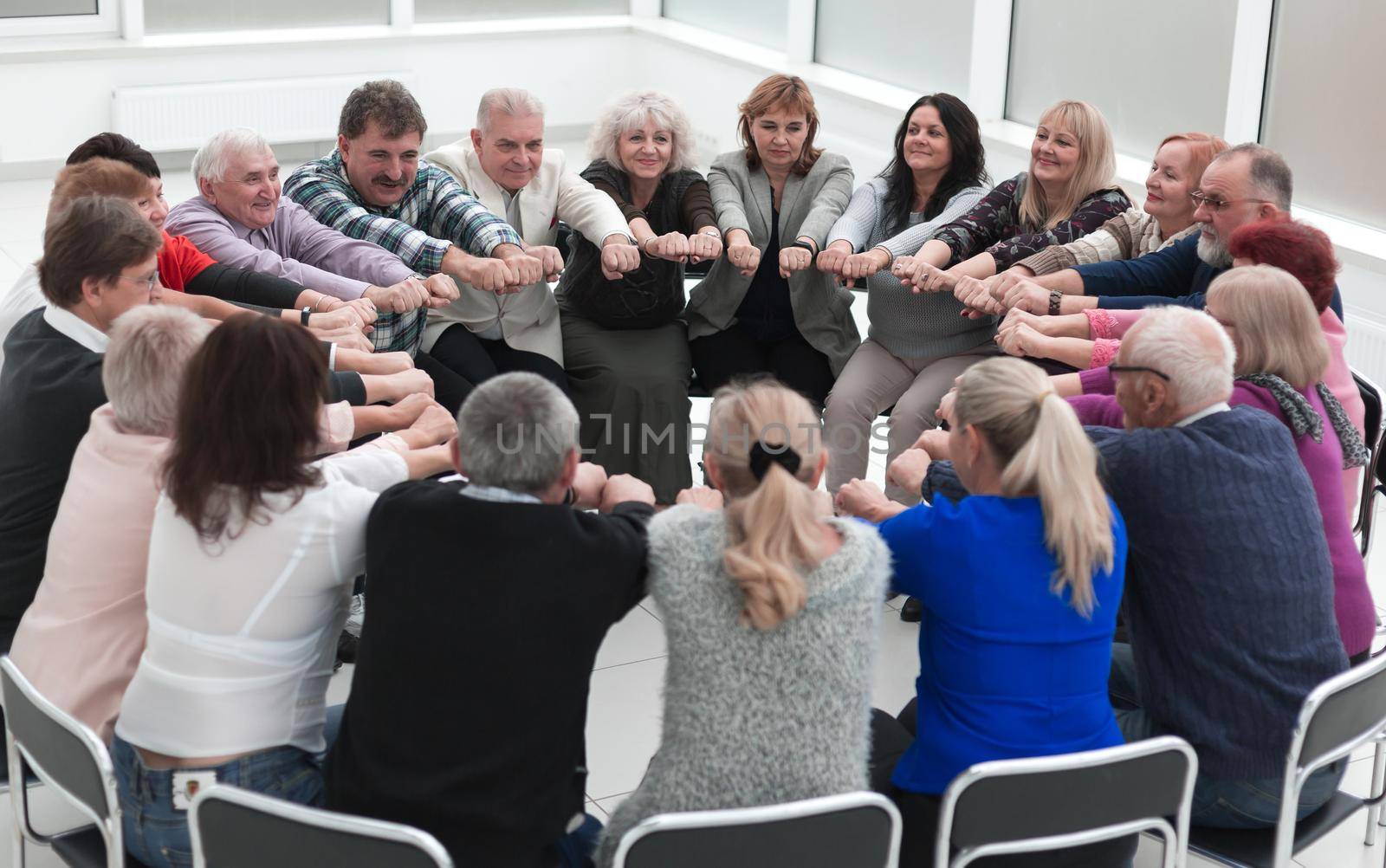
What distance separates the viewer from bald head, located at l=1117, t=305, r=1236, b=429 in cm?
229

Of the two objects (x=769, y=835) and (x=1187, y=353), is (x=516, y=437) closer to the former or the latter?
(x=769, y=835)

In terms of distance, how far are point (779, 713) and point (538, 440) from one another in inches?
19.5

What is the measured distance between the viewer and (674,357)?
3832 mm

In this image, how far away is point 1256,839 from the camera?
2230 millimetres

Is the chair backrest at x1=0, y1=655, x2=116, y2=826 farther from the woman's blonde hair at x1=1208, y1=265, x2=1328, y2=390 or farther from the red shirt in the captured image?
the woman's blonde hair at x1=1208, y1=265, x2=1328, y2=390

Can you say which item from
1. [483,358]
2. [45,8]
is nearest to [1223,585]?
[483,358]

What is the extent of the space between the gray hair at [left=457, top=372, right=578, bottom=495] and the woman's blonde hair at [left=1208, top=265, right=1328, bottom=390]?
1.33 metres

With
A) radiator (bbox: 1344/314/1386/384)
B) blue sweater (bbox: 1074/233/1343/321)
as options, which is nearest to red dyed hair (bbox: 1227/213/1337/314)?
blue sweater (bbox: 1074/233/1343/321)

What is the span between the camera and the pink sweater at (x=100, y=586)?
6.97ft

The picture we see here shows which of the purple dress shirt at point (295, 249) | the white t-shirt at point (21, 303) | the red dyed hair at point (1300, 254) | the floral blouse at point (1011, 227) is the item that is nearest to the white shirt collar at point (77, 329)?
the white t-shirt at point (21, 303)

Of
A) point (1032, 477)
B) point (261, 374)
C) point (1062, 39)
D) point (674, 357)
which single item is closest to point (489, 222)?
point (674, 357)

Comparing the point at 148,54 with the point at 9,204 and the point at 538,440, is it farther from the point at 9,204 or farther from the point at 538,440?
the point at 538,440

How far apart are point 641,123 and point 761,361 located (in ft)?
2.42

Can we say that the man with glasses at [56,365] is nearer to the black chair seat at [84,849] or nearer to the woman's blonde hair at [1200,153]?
the black chair seat at [84,849]
